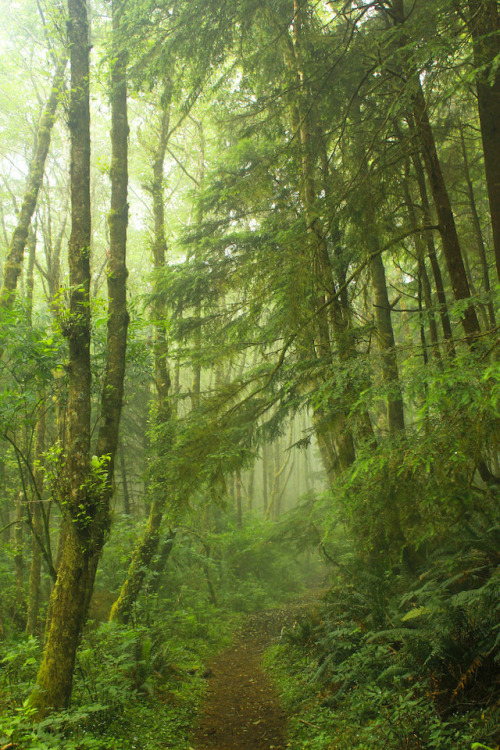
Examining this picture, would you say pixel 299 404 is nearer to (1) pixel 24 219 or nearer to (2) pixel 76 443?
(2) pixel 76 443

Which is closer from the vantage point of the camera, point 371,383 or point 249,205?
point 371,383

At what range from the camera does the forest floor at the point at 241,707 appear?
5109 mm

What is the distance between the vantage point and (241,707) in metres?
6.21

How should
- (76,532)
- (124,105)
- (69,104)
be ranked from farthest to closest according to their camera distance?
(124,105)
(69,104)
(76,532)

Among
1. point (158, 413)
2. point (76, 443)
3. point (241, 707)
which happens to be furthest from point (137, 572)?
point (76, 443)

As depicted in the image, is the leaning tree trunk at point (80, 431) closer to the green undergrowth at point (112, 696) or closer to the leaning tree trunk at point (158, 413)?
the green undergrowth at point (112, 696)

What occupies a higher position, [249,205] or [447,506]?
[249,205]

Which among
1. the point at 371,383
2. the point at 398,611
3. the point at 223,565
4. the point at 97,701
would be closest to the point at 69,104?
the point at 371,383

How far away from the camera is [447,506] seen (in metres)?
4.17

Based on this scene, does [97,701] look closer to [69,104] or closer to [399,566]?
[399,566]

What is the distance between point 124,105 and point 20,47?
10.8 metres

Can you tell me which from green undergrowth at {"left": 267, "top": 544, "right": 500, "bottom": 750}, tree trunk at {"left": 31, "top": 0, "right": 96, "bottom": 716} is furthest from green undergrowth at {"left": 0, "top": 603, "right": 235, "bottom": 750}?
green undergrowth at {"left": 267, "top": 544, "right": 500, "bottom": 750}

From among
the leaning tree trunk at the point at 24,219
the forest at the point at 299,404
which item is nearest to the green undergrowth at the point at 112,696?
the forest at the point at 299,404

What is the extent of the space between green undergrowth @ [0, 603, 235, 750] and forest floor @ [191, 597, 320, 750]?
0.81 feet
